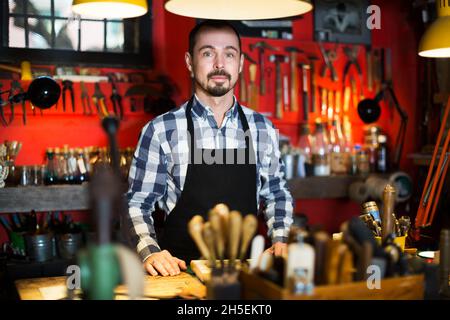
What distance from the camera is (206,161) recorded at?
2883 millimetres

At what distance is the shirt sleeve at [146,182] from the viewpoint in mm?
2625

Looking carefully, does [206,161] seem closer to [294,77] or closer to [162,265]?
[162,265]

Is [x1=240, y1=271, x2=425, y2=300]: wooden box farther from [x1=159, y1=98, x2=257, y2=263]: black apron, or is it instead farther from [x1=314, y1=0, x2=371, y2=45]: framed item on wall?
[x1=314, y1=0, x2=371, y2=45]: framed item on wall

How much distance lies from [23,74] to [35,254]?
140 cm

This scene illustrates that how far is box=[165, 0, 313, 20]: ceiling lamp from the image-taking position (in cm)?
210

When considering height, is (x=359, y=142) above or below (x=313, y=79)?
below

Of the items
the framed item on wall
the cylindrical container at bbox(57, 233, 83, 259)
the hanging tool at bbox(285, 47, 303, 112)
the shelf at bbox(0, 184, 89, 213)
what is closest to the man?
the shelf at bbox(0, 184, 89, 213)

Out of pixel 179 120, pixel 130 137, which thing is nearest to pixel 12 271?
pixel 130 137

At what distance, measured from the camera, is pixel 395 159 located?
17.5 feet

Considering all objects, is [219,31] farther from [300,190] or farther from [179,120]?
[300,190]

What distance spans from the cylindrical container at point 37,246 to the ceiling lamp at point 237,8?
2.62 metres

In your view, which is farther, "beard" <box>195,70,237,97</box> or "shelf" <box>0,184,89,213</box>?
"shelf" <box>0,184,89,213</box>

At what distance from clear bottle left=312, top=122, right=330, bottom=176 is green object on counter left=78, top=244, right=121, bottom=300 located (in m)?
3.85

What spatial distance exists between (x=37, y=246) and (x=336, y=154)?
267 centimetres
